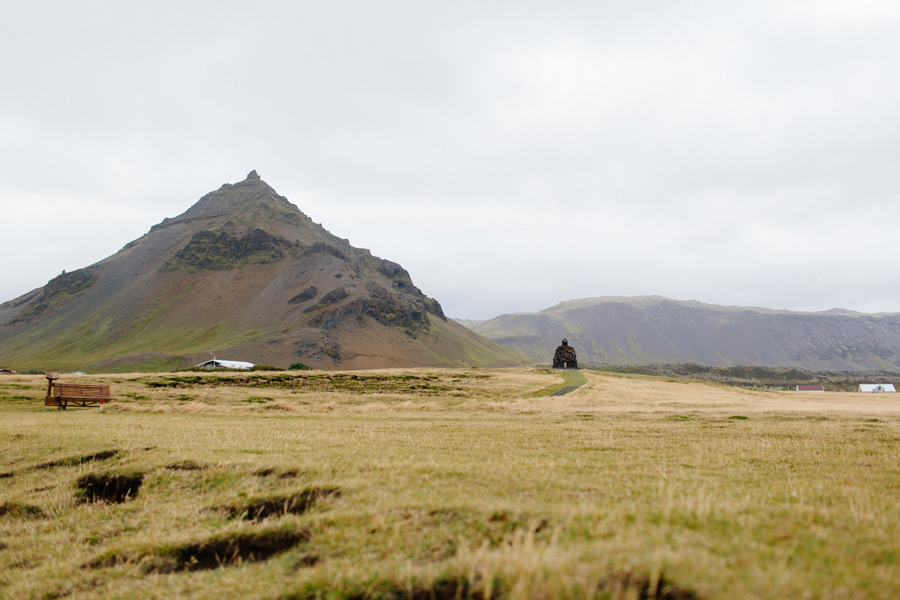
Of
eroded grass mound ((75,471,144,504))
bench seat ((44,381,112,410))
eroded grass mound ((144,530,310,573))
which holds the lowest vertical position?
bench seat ((44,381,112,410))

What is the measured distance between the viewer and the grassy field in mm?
4160

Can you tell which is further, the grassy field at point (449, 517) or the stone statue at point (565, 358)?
the stone statue at point (565, 358)

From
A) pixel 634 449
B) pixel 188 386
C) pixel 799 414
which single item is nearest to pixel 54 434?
pixel 634 449

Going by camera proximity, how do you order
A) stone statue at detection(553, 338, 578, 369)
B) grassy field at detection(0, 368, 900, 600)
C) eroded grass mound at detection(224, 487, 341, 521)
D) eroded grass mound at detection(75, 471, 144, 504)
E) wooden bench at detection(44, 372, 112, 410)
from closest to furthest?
grassy field at detection(0, 368, 900, 600) → eroded grass mound at detection(224, 487, 341, 521) → eroded grass mound at detection(75, 471, 144, 504) → wooden bench at detection(44, 372, 112, 410) → stone statue at detection(553, 338, 578, 369)

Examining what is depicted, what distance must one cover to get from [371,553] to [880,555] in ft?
16.2

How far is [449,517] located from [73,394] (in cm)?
3423

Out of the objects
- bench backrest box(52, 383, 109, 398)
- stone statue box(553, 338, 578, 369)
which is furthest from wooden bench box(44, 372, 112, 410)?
stone statue box(553, 338, 578, 369)

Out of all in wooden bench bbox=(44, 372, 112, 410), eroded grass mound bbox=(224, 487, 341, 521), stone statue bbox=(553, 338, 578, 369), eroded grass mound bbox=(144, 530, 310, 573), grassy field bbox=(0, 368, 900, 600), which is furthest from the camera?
stone statue bbox=(553, 338, 578, 369)

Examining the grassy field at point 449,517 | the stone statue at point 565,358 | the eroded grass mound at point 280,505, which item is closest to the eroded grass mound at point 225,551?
the grassy field at point 449,517

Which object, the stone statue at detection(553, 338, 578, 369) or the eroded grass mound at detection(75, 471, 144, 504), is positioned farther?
the stone statue at detection(553, 338, 578, 369)

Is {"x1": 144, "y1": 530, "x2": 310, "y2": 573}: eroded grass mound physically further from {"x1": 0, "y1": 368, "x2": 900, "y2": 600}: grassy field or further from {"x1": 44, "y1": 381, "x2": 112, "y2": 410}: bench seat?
{"x1": 44, "y1": 381, "x2": 112, "y2": 410}: bench seat

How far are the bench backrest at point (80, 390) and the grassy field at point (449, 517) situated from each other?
18.9 metres

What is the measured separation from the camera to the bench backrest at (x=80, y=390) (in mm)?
30516

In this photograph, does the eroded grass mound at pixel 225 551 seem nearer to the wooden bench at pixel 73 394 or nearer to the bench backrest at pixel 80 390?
the wooden bench at pixel 73 394
